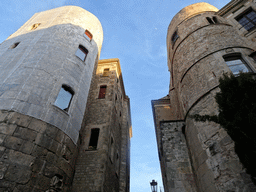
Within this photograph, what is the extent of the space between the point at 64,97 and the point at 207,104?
23.0 feet

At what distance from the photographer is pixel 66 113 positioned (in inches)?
329

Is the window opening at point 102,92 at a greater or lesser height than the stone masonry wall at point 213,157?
greater

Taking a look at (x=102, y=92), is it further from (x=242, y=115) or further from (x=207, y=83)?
(x=242, y=115)

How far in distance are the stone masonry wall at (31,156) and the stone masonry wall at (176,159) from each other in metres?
4.71

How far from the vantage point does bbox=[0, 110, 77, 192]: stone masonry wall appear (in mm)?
5468

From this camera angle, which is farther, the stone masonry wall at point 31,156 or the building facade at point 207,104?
A: the building facade at point 207,104

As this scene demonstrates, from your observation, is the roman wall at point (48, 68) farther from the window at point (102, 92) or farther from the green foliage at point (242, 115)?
the green foliage at point (242, 115)

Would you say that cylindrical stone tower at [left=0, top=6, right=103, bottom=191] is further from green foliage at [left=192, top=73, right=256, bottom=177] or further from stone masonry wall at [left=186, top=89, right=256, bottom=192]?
green foliage at [left=192, top=73, right=256, bottom=177]

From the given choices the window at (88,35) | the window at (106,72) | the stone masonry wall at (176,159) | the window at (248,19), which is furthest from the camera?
the window at (106,72)

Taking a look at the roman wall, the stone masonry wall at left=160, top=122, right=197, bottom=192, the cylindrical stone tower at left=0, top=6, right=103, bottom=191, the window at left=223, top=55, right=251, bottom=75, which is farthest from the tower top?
the window at left=223, top=55, right=251, bottom=75

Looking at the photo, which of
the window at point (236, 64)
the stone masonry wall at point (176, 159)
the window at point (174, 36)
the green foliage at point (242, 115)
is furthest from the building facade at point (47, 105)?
the window at point (236, 64)

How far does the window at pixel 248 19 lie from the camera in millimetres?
8738

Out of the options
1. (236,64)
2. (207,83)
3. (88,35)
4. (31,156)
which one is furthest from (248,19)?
(31,156)

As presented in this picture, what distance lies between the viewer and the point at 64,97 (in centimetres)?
885
